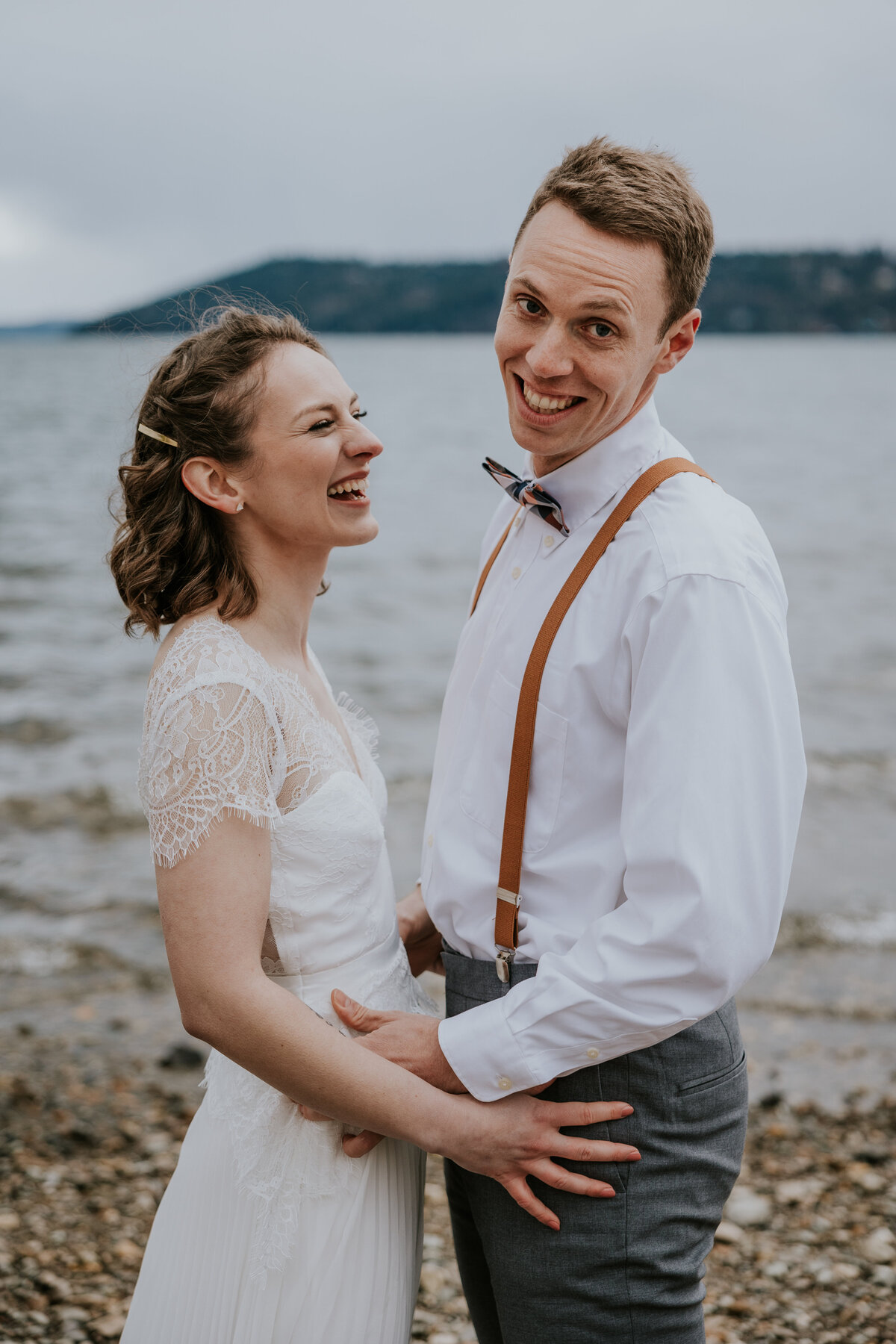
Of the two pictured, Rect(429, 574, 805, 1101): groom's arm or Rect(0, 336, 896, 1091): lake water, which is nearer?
Rect(429, 574, 805, 1101): groom's arm

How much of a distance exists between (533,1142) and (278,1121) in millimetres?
572

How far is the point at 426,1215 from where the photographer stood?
4414 millimetres

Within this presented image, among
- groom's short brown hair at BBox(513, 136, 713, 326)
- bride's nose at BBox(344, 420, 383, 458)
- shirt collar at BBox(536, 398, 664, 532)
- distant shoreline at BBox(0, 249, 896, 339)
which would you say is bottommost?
distant shoreline at BBox(0, 249, 896, 339)

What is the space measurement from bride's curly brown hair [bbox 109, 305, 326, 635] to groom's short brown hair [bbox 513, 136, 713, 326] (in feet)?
2.49

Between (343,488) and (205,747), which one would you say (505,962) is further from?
(343,488)

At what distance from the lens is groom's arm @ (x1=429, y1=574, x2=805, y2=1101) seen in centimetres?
191

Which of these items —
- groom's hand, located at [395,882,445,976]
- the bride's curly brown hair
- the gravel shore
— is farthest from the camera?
the gravel shore

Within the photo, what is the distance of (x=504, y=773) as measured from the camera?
7.39ft

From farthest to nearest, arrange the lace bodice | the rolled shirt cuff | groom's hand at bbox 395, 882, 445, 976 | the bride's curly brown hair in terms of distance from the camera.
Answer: groom's hand at bbox 395, 882, 445, 976 → the bride's curly brown hair → the lace bodice → the rolled shirt cuff

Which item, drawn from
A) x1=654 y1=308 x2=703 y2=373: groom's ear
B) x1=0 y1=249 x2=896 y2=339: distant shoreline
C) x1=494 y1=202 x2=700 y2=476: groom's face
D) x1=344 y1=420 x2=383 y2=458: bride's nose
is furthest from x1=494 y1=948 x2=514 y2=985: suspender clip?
x1=0 y1=249 x2=896 y2=339: distant shoreline

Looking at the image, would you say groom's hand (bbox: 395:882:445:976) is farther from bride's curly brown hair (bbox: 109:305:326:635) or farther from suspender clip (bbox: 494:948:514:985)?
bride's curly brown hair (bbox: 109:305:326:635)

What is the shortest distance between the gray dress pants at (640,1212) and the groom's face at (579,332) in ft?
3.69

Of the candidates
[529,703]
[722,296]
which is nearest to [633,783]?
[529,703]

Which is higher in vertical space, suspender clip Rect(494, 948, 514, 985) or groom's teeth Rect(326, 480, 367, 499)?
groom's teeth Rect(326, 480, 367, 499)
